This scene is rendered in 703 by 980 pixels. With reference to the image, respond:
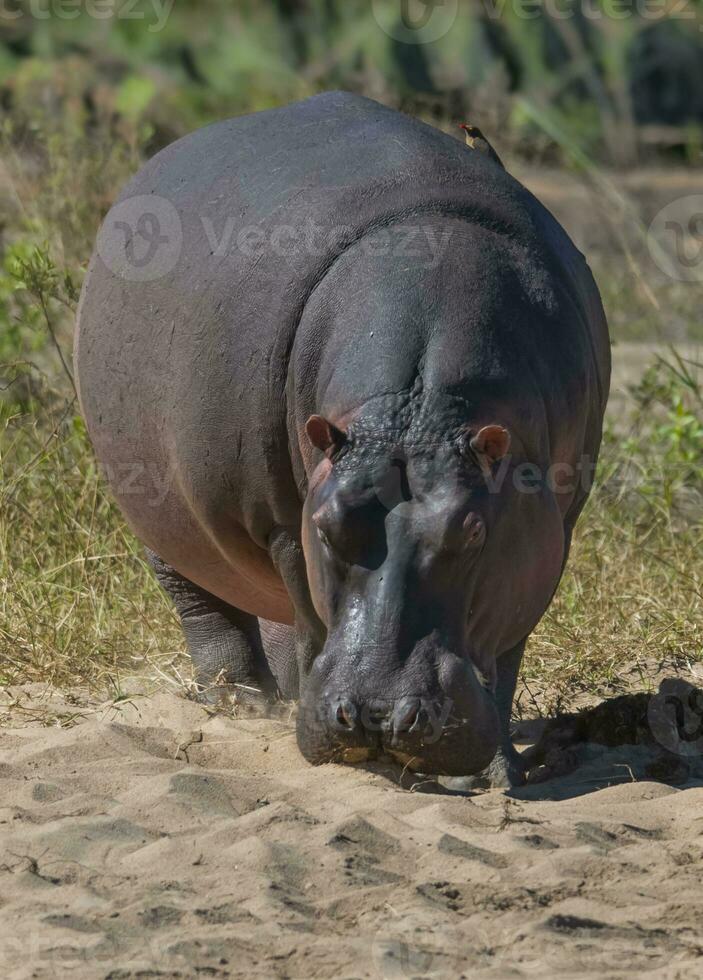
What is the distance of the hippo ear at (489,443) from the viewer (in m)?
3.40

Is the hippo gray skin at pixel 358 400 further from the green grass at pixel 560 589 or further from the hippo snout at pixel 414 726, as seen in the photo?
the green grass at pixel 560 589

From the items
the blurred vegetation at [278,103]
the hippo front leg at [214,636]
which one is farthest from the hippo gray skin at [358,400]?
the blurred vegetation at [278,103]

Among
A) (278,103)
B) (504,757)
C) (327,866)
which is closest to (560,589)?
(504,757)

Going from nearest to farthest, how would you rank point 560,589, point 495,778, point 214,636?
point 495,778, point 214,636, point 560,589

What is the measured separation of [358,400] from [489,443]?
34 cm

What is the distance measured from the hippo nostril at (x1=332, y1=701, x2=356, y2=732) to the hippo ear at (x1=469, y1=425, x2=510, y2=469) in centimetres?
59

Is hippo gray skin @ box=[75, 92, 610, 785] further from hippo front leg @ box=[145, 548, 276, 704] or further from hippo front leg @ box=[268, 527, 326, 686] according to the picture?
hippo front leg @ box=[145, 548, 276, 704]

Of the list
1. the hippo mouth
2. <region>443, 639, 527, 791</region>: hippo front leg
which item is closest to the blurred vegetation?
<region>443, 639, 527, 791</region>: hippo front leg

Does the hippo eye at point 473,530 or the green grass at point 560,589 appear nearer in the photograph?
the hippo eye at point 473,530

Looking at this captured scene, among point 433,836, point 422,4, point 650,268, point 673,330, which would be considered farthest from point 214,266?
point 422,4

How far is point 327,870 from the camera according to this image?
126 inches

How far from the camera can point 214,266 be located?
4.19m

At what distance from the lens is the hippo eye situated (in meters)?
3.39

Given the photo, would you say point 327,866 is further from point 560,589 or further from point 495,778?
point 560,589
